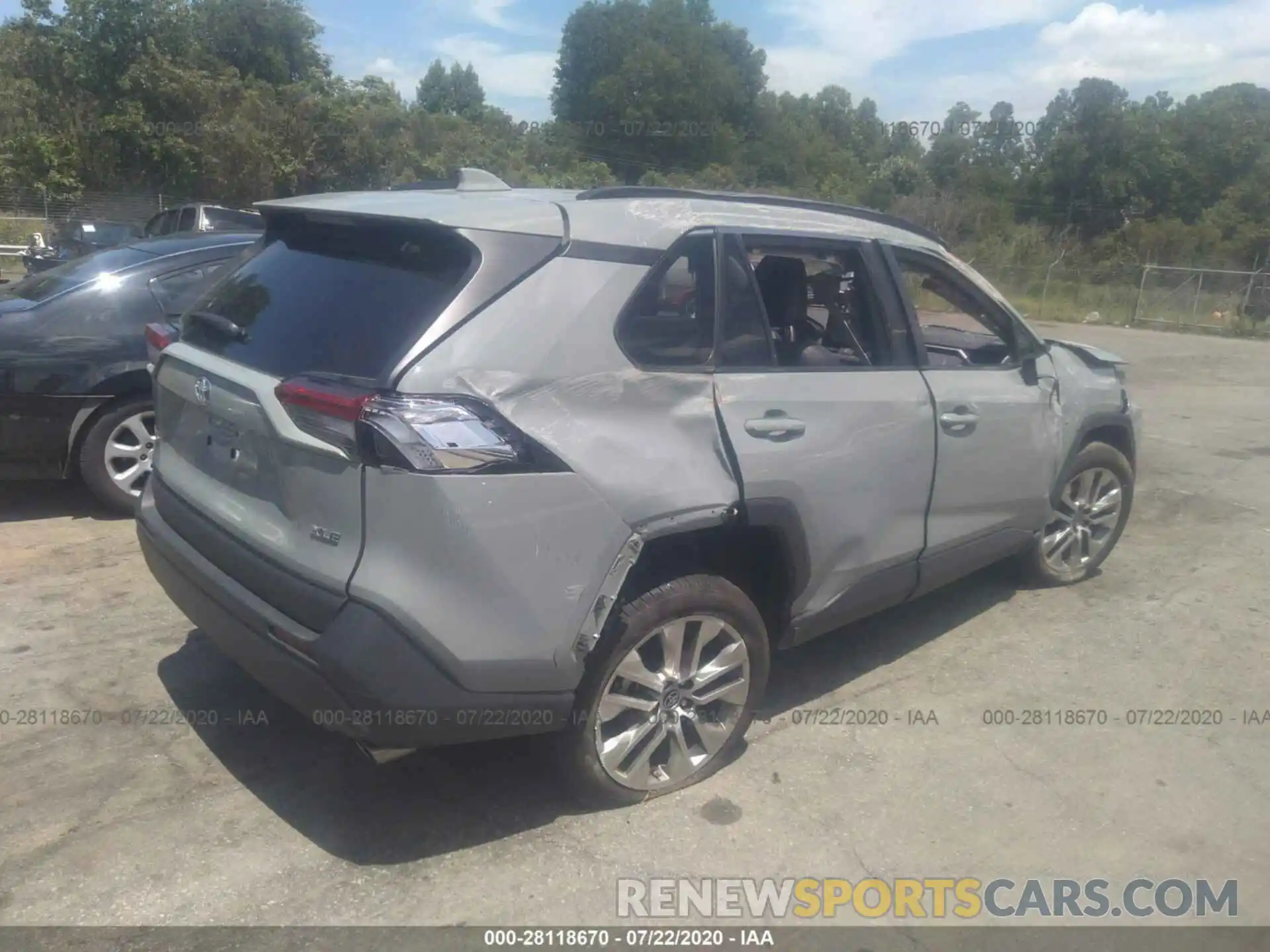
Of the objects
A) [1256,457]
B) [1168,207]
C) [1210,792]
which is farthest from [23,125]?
[1168,207]

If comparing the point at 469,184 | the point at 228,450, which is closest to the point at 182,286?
the point at 469,184

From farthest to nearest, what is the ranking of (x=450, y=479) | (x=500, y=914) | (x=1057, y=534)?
(x=1057, y=534) < (x=500, y=914) < (x=450, y=479)

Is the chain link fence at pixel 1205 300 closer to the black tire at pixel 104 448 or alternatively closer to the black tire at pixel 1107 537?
the black tire at pixel 1107 537

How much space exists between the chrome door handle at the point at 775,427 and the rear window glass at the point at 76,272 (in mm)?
4427

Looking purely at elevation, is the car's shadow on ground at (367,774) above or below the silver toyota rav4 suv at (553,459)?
below

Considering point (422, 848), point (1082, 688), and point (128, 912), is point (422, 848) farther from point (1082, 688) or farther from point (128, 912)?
point (1082, 688)

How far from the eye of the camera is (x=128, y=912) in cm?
290

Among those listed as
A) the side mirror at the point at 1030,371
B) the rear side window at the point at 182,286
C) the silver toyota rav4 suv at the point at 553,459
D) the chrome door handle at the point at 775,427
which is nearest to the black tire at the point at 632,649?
the silver toyota rav4 suv at the point at 553,459

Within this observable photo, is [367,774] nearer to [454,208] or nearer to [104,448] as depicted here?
[454,208]

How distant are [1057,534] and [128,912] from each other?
453cm

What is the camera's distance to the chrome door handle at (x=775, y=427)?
3.50 meters

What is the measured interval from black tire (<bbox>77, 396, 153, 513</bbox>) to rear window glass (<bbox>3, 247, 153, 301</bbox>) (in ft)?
2.57

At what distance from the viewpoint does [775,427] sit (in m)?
3.56

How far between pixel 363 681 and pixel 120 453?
380 cm
